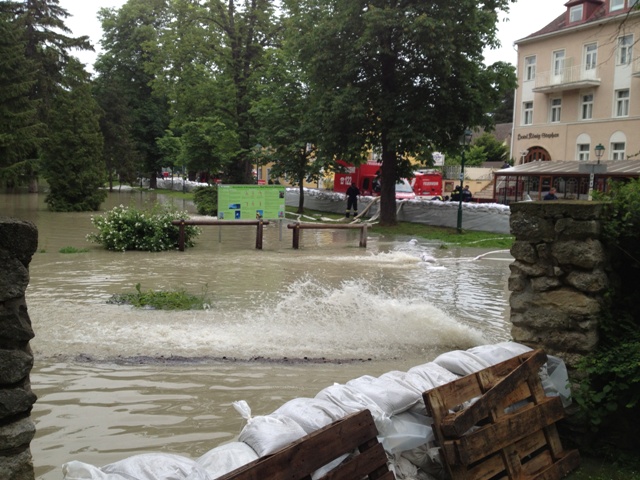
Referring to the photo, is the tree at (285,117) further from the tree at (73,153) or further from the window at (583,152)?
the window at (583,152)

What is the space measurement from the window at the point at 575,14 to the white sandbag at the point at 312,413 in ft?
154

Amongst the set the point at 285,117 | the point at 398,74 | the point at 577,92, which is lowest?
the point at 285,117

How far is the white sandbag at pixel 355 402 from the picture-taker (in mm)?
4020

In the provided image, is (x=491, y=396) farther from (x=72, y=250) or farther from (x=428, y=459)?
(x=72, y=250)

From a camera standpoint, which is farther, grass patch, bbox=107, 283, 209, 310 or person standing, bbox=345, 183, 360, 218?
person standing, bbox=345, 183, 360, 218

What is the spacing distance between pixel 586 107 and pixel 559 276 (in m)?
42.9

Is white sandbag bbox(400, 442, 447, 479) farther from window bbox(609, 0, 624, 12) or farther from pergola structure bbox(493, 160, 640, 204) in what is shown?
A: window bbox(609, 0, 624, 12)

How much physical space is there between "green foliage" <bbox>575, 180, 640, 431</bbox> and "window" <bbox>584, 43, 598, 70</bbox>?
41537 mm

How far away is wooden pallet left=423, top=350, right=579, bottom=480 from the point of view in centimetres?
412

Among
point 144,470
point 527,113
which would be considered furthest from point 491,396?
point 527,113

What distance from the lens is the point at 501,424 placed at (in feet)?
14.4

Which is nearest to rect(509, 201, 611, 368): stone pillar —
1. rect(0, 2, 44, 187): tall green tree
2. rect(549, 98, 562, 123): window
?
rect(0, 2, 44, 187): tall green tree

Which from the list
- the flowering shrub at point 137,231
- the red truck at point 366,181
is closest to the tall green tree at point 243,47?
the red truck at point 366,181

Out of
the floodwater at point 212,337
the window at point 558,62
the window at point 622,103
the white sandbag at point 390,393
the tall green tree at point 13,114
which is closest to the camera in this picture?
the white sandbag at point 390,393
